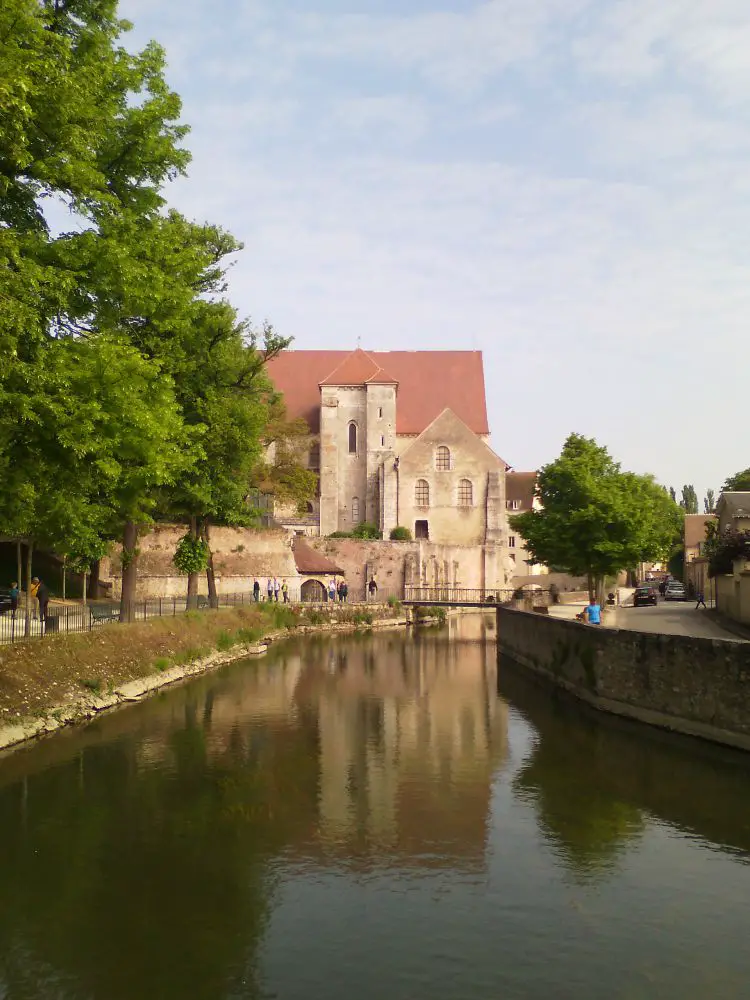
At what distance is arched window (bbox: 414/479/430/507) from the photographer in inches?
2844

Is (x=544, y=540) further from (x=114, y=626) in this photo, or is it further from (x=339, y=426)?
(x=339, y=426)

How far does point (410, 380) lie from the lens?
82875mm

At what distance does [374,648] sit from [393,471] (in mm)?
32057

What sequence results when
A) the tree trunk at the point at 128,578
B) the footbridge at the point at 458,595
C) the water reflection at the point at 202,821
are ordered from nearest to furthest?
the water reflection at the point at 202,821, the tree trunk at the point at 128,578, the footbridge at the point at 458,595

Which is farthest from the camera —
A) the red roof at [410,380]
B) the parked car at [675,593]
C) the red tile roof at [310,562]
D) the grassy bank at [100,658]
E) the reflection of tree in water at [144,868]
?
the red roof at [410,380]

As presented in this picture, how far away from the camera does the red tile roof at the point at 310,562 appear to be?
190 ft

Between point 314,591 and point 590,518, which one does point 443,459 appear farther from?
point 590,518

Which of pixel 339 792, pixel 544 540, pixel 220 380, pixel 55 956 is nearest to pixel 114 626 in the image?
pixel 220 380

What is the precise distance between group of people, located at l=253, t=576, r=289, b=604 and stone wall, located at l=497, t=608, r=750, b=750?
2398cm

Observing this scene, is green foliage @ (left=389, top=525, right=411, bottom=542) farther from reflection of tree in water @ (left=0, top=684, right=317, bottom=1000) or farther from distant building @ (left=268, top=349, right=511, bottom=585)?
reflection of tree in water @ (left=0, top=684, right=317, bottom=1000)

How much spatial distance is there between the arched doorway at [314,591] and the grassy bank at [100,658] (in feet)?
61.9

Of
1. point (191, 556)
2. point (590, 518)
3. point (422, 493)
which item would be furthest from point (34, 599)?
point (422, 493)

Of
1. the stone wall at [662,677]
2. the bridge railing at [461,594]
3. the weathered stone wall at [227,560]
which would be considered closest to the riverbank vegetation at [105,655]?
the weathered stone wall at [227,560]

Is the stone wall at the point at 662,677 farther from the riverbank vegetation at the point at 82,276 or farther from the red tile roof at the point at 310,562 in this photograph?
the red tile roof at the point at 310,562
